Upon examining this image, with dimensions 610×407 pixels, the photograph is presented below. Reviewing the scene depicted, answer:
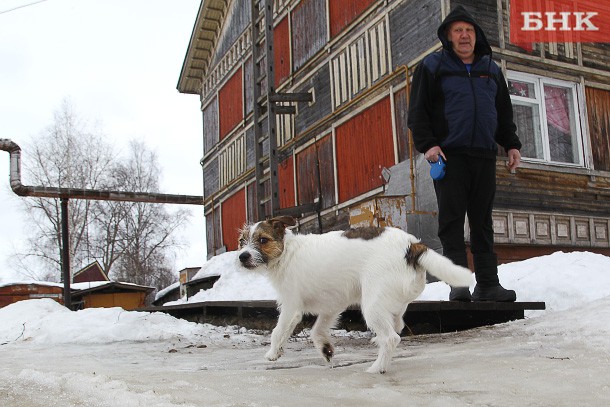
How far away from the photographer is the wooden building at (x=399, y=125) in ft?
35.7

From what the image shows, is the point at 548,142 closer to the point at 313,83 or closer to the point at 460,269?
the point at 313,83

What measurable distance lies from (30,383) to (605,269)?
607 centimetres

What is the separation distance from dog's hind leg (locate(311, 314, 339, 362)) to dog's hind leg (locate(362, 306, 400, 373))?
417 millimetres

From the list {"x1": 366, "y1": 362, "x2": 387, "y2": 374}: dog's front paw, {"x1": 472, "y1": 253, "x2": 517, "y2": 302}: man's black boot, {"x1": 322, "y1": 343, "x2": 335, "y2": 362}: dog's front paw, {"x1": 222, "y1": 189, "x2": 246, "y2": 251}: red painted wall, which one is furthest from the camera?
{"x1": 222, "y1": 189, "x2": 246, "y2": 251}: red painted wall

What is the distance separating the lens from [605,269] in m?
7.15

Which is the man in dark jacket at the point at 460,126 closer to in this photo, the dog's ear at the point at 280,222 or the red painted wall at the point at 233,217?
the dog's ear at the point at 280,222

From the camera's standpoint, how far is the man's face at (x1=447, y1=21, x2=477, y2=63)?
543 centimetres

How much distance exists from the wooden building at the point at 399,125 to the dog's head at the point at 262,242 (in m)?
5.02

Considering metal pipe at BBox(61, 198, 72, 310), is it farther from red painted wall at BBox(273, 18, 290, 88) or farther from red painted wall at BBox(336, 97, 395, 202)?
red painted wall at BBox(336, 97, 395, 202)

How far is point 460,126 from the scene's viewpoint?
17.6ft

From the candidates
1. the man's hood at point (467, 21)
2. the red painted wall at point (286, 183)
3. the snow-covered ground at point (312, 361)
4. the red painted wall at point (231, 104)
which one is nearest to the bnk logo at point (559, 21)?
the snow-covered ground at point (312, 361)

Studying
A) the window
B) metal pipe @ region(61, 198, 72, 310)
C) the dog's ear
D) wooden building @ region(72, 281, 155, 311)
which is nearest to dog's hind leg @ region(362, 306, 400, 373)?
the dog's ear

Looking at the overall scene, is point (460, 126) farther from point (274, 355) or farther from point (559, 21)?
point (559, 21)

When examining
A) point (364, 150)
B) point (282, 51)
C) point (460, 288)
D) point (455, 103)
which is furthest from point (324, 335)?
point (282, 51)
